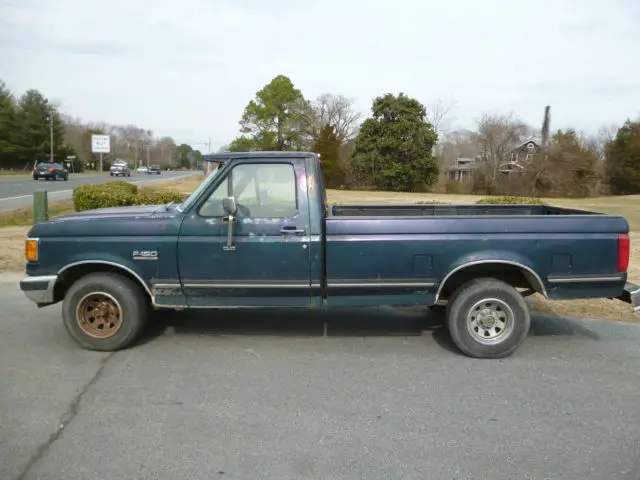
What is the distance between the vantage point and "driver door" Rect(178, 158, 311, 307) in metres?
4.74

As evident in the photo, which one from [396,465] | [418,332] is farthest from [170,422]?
[418,332]

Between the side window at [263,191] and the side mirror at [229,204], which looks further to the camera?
the side window at [263,191]

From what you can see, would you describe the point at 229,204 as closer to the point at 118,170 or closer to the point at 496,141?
the point at 496,141

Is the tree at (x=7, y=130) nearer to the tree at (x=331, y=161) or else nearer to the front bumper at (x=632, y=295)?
the tree at (x=331, y=161)

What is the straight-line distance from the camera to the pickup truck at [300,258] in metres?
4.73

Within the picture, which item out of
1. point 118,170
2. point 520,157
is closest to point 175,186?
point 118,170

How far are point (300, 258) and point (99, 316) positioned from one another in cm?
203

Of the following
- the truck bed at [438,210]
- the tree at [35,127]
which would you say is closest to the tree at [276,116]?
the tree at [35,127]

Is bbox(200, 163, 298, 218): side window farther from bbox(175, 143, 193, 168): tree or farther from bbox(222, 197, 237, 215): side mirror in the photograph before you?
bbox(175, 143, 193, 168): tree

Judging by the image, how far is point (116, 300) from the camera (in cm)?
479

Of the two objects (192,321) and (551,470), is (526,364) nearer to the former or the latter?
(551,470)

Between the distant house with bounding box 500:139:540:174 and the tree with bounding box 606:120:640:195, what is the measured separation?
8004 mm

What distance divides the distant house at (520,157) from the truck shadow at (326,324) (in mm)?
36729

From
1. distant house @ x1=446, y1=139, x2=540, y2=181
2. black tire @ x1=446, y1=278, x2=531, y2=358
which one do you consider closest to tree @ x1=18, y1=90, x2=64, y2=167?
distant house @ x1=446, y1=139, x2=540, y2=181
